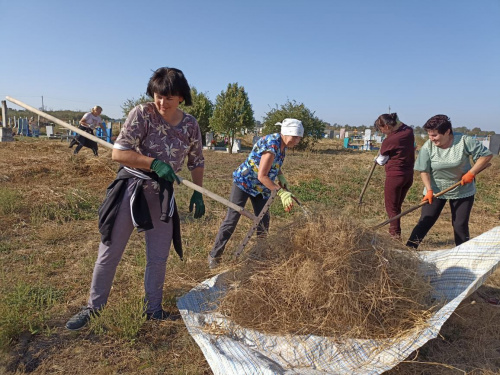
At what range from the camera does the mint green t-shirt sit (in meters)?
3.06

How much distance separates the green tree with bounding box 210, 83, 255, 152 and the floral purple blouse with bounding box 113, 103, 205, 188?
54.4ft

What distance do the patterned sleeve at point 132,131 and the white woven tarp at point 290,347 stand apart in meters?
1.12

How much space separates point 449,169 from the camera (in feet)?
10.4

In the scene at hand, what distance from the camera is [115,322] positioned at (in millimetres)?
2129

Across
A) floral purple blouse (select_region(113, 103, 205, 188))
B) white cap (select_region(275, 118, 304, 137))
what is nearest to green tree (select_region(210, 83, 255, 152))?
white cap (select_region(275, 118, 304, 137))

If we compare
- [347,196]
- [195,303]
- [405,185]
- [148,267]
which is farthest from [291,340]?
[347,196]

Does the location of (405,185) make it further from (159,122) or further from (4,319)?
(4,319)

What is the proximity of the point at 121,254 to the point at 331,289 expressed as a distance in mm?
1314

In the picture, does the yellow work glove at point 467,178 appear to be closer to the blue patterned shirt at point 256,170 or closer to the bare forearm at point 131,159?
the blue patterned shirt at point 256,170

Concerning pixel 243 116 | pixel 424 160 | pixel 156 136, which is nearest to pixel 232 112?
pixel 243 116

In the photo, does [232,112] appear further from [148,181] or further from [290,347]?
[290,347]

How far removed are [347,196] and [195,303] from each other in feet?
18.1

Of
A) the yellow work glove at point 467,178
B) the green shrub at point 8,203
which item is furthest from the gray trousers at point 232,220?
the green shrub at point 8,203

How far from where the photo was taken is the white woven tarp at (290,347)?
1775 mm
